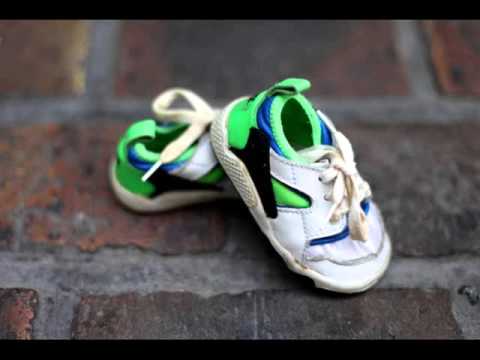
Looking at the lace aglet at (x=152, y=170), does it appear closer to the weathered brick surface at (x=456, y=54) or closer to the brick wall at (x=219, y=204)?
the brick wall at (x=219, y=204)

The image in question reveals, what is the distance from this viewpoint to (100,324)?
101cm

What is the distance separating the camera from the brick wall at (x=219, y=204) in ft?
3.36

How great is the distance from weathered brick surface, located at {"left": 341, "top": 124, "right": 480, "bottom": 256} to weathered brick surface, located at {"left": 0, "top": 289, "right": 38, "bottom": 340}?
0.62 m

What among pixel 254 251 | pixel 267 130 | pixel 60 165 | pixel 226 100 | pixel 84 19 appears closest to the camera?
pixel 267 130

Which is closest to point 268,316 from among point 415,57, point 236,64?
point 236,64

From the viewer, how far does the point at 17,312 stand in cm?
102

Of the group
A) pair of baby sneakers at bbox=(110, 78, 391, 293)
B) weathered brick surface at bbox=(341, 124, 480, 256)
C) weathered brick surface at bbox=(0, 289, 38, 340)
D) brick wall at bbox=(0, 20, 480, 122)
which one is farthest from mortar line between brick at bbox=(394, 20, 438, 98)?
weathered brick surface at bbox=(0, 289, 38, 340)

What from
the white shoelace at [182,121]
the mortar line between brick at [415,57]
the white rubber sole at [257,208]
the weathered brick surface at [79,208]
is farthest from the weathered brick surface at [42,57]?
the mortar line between brick at [415,57]

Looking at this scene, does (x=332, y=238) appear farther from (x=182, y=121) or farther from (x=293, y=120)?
(x=182, y=121)

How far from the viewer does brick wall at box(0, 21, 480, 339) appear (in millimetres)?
1024

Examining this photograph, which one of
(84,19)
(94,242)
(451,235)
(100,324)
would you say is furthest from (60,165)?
(451,235)

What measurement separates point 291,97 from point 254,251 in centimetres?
28

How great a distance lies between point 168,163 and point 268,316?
0.30 meters
